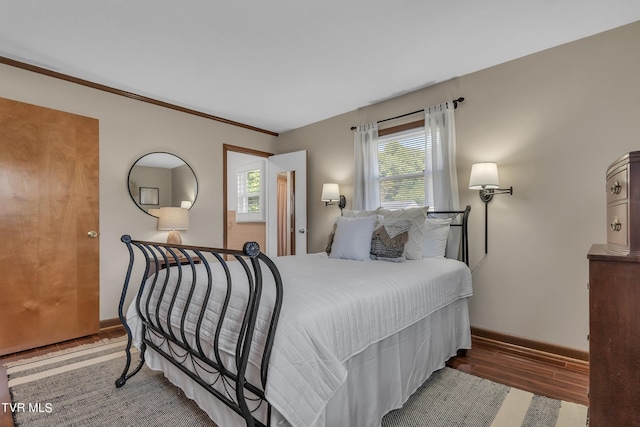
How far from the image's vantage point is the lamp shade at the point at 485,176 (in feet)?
8.36

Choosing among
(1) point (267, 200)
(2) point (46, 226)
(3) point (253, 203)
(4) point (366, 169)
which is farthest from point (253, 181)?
(2) point (46, 226)

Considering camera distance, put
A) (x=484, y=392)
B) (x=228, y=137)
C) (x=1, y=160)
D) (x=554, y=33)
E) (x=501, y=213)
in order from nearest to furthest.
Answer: (x=484, y=392) → (x=554, y=33) → (x=1, y=160) → (x=501, y=213) → (x=228, y=137)

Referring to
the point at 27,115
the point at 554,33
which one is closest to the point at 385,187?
the point at 554,33

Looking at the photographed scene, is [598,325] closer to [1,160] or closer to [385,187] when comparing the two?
[385,187]

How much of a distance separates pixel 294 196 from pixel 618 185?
12.6 ft

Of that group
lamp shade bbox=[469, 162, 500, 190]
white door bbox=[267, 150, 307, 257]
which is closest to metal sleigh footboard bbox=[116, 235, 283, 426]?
lamp shade bbox=[469, 162, 500, 190]

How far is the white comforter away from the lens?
1.14 metres

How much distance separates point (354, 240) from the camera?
2561mm

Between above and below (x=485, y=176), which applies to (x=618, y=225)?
below

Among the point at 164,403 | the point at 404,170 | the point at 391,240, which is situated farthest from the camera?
the point at 404,170

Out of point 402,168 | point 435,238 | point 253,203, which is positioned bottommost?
point 435,238

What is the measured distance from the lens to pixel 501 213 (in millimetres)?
2738

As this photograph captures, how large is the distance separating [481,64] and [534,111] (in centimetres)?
60

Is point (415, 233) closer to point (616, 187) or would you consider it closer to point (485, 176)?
point (485, 176)
